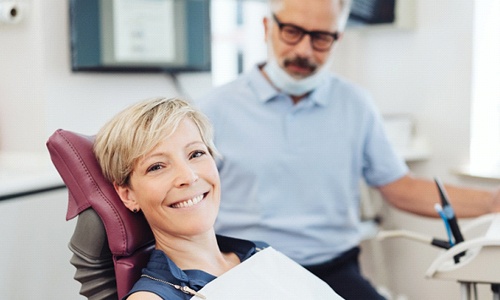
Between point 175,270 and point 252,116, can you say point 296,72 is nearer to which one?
point 252,116

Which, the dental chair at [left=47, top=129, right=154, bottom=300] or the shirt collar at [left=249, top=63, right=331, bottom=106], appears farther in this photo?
the shirt collar at [left=249, top=63, right=331, bottom=106]

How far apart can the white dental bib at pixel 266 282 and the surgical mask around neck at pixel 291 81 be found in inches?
24.4

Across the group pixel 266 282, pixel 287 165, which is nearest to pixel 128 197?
pixel 266 282

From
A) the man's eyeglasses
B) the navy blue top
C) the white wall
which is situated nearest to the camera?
the navy blue top

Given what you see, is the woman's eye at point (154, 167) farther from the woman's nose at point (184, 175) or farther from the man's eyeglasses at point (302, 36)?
the man's eyeglasses at point (302, 36)

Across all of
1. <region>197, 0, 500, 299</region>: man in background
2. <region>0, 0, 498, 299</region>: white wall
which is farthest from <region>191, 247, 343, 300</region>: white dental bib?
<region>0, 0, 498, 299</region>: white wall

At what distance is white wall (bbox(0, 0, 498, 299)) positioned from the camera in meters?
2.01

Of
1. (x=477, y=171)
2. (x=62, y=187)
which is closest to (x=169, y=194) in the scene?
(x=62, y=187)

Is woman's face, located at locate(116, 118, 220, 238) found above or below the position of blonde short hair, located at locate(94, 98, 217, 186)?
below

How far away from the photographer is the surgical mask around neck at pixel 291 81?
1830 millimetres

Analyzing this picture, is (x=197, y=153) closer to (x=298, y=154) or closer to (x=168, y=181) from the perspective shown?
(x=168, y=181)

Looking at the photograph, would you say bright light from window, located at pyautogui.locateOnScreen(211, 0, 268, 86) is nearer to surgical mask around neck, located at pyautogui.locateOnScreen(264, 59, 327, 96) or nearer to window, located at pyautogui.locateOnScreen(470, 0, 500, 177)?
window, located at pyautogui.locateOnScreen(470, 0, 500, 177)

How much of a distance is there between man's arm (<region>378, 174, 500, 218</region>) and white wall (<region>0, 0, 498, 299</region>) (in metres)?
0.85

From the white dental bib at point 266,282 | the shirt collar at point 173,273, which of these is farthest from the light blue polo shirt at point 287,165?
→ the shirt collar at point 173,273
